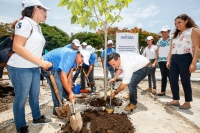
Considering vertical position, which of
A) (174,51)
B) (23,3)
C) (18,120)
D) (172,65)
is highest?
(23,3)

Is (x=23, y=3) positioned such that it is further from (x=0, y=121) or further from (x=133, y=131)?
(x=133, y=131)

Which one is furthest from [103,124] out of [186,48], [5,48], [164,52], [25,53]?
[164,52]

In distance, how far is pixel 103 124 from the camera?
2510mm

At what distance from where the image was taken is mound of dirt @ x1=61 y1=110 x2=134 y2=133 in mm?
2340

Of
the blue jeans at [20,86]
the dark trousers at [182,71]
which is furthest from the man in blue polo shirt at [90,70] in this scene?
the blue jeans at [20,86]

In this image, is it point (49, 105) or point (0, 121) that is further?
point (49, 105)

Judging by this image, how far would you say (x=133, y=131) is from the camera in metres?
2.40

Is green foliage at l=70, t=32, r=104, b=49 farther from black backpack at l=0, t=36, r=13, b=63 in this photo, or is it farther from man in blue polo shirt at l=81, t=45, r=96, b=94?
black backpack at l=0, t=36, r=13, b=63

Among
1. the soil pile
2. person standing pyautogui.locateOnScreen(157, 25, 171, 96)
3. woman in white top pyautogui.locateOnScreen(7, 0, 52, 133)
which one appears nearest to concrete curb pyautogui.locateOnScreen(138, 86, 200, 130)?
person standing pyautogui.locateOnScreen(157, 25, 171, 96)

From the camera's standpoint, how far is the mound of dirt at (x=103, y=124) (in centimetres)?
234

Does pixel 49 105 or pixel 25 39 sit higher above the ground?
pixel 25 39

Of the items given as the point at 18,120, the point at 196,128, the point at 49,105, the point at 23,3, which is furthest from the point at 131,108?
the point at 23,3

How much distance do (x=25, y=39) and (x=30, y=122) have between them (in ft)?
5.21

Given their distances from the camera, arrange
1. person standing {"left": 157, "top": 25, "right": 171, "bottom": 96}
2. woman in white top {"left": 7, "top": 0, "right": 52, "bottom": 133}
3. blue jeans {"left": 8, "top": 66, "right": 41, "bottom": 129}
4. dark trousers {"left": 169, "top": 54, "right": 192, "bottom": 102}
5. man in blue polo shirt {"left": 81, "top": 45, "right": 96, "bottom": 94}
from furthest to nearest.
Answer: man in blue polo shirt {"left": 81, "top": 45, "right": 96, "bottom": 94} → person standing {"left": 157, "top": 25, "right": 171, "bottom": 96} → dark trousers {"left": 169, "top": 54, "right": 192, "bottom": 102} → blue jeans {"left": 8, "top": 66, "right": 41, "bottom": 129} → woman in white top {"left": 7, "top": 0, "right": 52, "bottom": 133}
